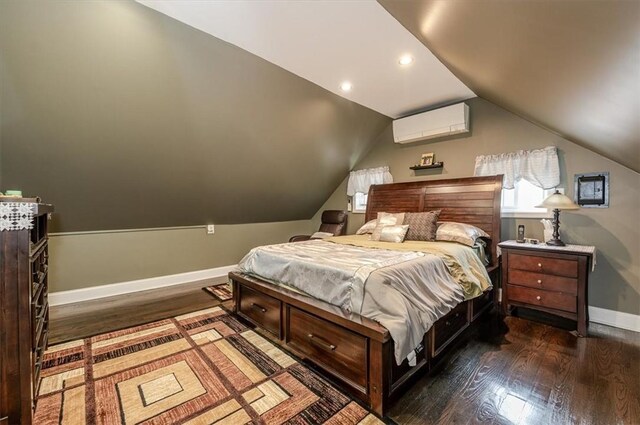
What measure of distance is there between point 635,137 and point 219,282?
14.9ft

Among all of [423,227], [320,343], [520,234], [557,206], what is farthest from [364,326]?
[520,234]

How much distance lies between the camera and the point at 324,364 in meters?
1.88

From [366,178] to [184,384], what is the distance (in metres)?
3.76

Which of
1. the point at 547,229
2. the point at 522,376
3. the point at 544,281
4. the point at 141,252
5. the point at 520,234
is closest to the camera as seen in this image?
the point at 522,376

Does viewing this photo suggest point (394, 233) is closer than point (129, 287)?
Yes

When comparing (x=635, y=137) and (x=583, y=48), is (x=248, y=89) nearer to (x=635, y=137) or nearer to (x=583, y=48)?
(x=583, y=48)

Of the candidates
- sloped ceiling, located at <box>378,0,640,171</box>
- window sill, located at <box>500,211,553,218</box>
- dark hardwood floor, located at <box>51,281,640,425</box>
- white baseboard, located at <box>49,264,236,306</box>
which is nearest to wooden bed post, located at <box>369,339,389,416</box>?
dark hardwood floor, located at <box>51,281,640,425</box>

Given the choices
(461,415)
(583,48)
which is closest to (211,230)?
(461,415)

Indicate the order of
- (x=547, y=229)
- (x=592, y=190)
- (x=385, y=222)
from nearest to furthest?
(x=592, y=190), (x=547, y=229), (x=385, y=222)

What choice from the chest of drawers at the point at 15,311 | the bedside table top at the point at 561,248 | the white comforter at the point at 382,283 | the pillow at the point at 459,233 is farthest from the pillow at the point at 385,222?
the chest of drawers at the point at 15,311

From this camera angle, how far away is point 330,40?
89.8 inches

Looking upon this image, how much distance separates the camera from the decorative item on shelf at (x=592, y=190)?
2.69 meters

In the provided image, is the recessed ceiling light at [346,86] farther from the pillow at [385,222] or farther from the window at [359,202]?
the window at [359,202]

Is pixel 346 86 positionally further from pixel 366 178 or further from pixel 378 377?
pixel 378 377
